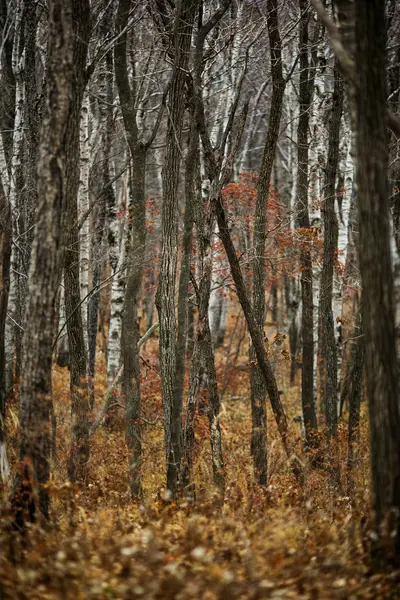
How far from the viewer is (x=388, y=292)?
4.72 metres

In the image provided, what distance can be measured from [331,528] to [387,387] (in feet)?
5.91

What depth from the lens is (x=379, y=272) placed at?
4727mm

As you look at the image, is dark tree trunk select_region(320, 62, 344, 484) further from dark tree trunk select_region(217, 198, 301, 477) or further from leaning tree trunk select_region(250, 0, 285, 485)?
dark tree trunk select_region(217, 198, 301, 477)

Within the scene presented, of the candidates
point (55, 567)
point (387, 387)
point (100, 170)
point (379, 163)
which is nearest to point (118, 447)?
point (55, 567)

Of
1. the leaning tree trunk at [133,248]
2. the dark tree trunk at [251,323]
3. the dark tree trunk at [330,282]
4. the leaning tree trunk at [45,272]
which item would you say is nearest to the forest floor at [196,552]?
the leaning tree trunk at [45,272]

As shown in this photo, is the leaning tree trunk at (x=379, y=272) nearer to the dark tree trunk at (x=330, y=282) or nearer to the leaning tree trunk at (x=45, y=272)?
the leaning tree trunk at (x=45, y=272)

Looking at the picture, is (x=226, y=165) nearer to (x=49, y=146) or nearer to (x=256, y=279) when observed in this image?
(x=256, y=279)

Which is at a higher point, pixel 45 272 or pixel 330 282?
pixel 330 282

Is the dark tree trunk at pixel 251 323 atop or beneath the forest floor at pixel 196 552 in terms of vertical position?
atop

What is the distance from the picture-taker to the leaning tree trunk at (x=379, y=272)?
4680 millimetres

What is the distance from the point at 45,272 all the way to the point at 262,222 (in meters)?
5.21

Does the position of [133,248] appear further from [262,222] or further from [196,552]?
[196,552]

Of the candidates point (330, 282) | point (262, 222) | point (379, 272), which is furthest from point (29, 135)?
point (379, 272)

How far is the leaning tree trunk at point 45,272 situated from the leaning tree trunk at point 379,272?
279 centimetres
